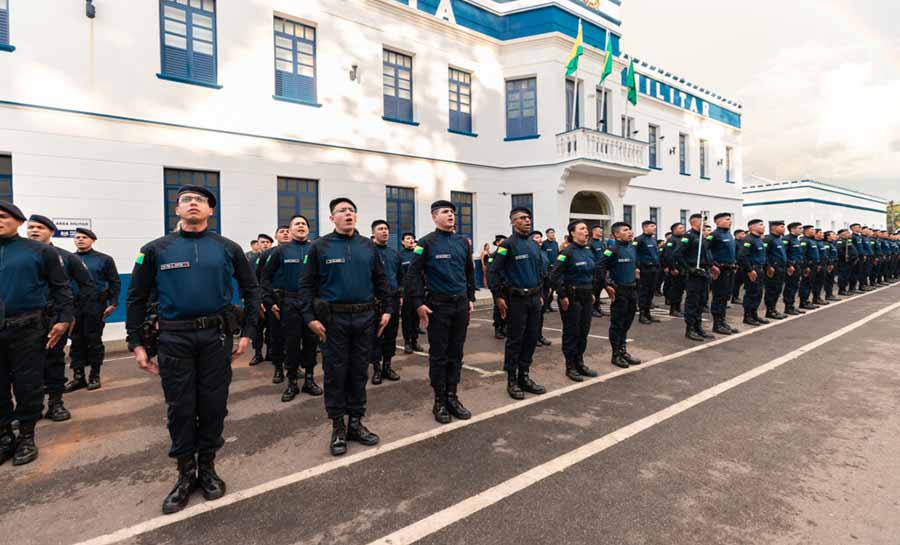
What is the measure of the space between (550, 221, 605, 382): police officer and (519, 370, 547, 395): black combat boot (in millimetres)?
773

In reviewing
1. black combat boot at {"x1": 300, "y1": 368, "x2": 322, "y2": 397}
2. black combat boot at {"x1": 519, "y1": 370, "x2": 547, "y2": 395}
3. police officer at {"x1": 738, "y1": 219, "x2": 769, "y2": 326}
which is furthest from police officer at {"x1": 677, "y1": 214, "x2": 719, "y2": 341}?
black combat boot at {"x1": 300, "y1": 368, "x2": 322, "y2": 397}

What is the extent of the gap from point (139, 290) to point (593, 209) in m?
19.4

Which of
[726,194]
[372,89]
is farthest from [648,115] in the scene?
[372,89]

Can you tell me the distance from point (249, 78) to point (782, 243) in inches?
529

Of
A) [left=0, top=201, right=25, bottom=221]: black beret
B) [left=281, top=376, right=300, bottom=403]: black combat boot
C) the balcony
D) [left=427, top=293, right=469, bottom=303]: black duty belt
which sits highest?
the balcony

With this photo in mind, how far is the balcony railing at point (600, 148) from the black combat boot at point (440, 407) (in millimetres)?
12423

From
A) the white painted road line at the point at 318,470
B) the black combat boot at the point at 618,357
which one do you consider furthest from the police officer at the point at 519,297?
the black combat boot at the point at 618,357

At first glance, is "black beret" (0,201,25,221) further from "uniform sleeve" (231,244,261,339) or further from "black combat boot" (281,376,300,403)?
"black combat boot" (281,376,300,403)

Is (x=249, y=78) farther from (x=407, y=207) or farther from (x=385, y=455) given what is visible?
(x=385, y=455)

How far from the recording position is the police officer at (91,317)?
5.92 meters

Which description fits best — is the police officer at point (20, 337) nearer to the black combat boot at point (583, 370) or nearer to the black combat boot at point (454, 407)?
the black combat boot at point (454, 407)

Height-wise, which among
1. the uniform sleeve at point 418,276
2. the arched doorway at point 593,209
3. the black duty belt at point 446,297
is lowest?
the black duty belt at point 446,297

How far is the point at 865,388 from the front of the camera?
5387 mm

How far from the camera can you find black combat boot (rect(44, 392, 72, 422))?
4.83 m
